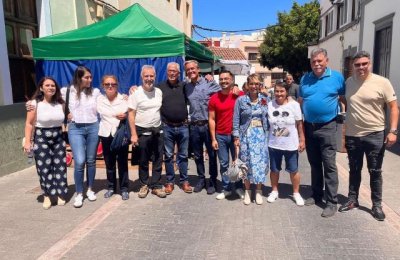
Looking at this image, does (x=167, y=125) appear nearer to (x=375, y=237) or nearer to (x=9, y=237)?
(x=9, y=237)

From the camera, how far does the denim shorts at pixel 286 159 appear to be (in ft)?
13.9

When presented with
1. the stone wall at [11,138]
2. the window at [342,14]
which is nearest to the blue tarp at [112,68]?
the stone wall at [11,138]

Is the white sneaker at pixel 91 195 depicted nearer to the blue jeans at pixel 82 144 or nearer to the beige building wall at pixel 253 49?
the blue jeans at pixel 82 144

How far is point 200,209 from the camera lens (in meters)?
4.29

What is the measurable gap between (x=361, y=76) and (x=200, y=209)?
7.85ft

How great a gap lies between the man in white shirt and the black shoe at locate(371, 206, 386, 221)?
2579 millimetres

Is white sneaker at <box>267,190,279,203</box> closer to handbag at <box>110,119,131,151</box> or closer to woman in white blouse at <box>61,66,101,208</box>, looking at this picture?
handbag at <box>110,119,131,151</box>

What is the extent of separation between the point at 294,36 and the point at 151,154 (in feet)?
88.8

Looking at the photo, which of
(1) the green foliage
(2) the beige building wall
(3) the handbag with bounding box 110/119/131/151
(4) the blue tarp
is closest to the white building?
(4) the blue tarp

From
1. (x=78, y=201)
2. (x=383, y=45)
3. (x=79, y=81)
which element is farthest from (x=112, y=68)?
(x=383, y=45)

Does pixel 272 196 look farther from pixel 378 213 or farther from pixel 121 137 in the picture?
pixel 121 137

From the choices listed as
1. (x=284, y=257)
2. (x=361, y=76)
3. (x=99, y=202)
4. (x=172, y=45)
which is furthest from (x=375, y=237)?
(x=172, y=45)

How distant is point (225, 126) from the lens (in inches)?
173

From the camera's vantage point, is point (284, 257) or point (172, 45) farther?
point (172, 45)
